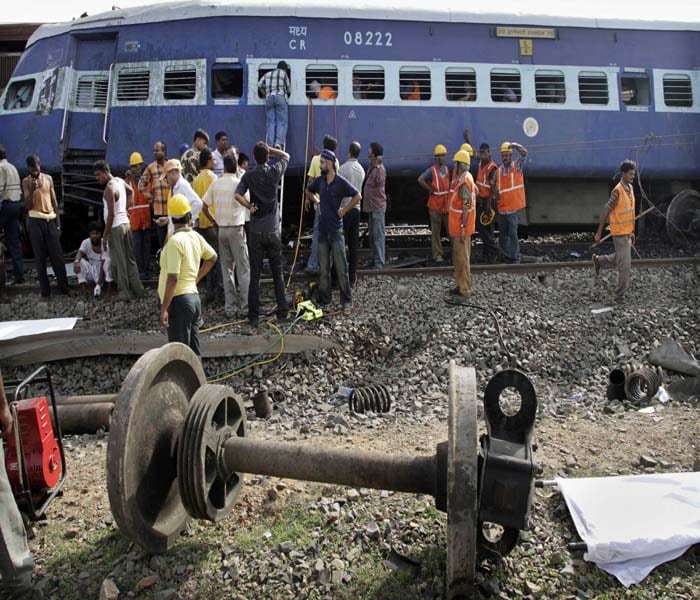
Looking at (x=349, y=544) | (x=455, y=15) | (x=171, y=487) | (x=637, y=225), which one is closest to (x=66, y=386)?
(x=171, y=487)

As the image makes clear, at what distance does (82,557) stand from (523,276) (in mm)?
7530

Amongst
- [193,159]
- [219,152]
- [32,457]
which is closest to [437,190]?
[219,152]

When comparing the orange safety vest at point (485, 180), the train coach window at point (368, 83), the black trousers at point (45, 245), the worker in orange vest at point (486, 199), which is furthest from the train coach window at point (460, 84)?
the black trousers at point (45, 245)

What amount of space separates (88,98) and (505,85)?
8005 mm

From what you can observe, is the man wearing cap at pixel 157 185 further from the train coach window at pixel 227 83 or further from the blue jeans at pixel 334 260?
the train coach window at pixel 227 83

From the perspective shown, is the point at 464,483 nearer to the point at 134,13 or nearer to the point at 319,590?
the point at 319,590

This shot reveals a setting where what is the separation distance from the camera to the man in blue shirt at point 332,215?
7.94 metres

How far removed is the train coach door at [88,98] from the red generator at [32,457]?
345 inches

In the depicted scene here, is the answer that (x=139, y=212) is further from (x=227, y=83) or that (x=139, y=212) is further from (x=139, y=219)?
(x=227, y=83)

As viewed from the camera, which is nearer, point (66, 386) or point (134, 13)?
point (66, 386)

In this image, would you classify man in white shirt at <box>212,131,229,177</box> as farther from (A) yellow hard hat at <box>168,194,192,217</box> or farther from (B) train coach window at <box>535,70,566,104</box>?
(B) train coach window at <box>535,70,566,104</box>

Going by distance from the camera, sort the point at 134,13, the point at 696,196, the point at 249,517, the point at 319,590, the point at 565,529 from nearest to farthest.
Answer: the point at 319,590 < the point at 565,529 < the point at 249,517 < the point at 134,13 < the point at 696,196

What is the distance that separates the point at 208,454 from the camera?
138 inches

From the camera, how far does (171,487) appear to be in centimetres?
364
